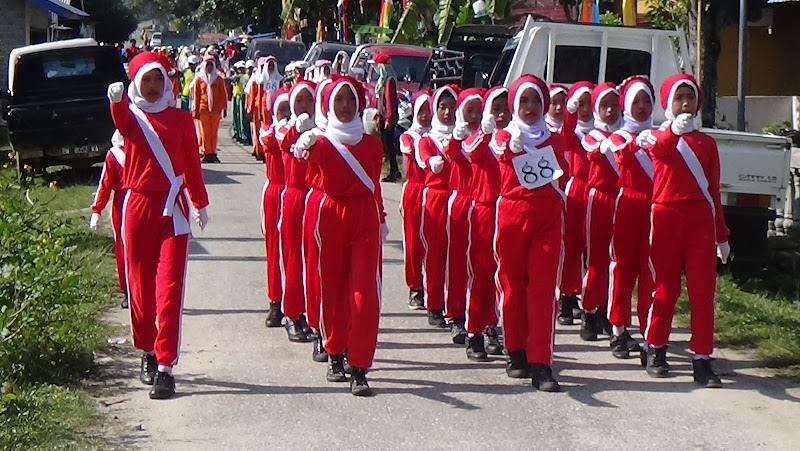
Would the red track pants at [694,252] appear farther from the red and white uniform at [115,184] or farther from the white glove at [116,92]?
the red and white uniform at [115,184]

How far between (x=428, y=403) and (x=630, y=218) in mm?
2084

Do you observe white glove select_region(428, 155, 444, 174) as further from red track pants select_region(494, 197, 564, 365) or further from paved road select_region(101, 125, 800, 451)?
paved road select_region(101, 125, 800, 451)

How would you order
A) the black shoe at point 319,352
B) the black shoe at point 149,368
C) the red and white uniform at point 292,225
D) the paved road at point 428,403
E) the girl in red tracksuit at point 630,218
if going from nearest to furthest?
the paved road at point 428,403, the black shoe at point 149,368, the girl in red tracksuit at point 630,218, the black shoe at point 319,352, the red and white uniform at point 292,225

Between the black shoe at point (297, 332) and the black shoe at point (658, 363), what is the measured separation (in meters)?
2.49

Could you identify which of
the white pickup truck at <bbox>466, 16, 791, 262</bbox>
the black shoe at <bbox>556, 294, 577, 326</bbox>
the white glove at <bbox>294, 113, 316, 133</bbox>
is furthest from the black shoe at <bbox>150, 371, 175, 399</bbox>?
the white pickup truck at <bbox>466, 16, 791, 262</bbox>

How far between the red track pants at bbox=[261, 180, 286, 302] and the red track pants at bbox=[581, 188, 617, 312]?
2.27 metres

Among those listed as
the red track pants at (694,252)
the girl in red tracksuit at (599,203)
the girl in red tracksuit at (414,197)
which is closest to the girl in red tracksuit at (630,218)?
the girl in red tracksuit at (599,203)

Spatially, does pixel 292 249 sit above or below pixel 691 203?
below

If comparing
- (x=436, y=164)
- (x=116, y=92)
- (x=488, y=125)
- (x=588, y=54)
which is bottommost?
(x=436, y=164)

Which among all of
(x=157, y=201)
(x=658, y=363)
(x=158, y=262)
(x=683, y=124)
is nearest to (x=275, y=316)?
(x=158, y=262)

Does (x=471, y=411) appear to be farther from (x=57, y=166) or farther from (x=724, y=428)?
(x=57, y=166)

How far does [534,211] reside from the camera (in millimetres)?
8016

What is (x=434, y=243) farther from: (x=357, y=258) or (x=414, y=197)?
(x=357, y=258)

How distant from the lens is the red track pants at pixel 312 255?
8148 millimetres
